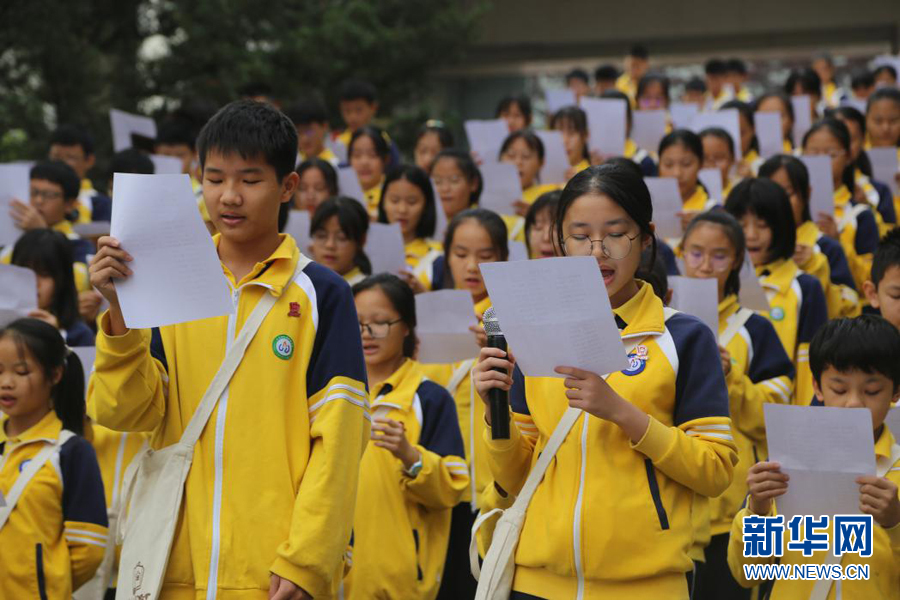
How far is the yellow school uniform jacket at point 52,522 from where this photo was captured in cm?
423

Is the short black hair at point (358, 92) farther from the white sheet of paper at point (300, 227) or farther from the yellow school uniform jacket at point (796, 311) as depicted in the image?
the yellow school uniform jacket at point (796, 311)

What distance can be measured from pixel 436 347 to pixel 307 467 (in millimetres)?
2202

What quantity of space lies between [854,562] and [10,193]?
5.45m

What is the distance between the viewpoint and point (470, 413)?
557cm

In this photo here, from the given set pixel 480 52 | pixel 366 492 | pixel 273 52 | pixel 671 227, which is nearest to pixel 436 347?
pixel 366 492

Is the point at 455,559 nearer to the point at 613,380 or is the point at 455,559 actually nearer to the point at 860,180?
the point at 613,380

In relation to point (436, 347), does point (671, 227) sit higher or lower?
higher

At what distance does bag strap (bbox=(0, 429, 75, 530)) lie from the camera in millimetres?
4270

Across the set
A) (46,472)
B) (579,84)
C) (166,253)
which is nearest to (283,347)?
(166,253)

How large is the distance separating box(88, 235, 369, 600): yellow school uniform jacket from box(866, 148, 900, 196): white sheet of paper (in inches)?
256

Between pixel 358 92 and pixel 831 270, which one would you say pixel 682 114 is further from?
pixel 831 270

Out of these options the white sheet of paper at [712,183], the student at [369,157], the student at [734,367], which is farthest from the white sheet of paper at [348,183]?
the student at [734,367]

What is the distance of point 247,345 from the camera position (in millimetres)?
3125

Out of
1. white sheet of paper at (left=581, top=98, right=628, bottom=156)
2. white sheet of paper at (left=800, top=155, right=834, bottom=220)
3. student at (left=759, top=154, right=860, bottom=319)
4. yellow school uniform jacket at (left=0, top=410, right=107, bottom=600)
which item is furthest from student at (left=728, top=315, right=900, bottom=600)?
white sheet of paper at (left=581, top=98, right=628, bottom=156)
